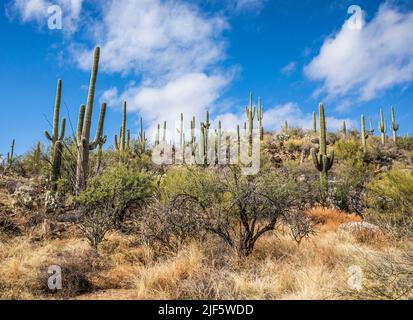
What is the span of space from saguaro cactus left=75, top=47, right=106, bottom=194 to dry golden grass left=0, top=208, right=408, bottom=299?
369 cm

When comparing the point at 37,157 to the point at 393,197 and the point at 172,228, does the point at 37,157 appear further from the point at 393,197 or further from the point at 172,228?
the point at 393,197

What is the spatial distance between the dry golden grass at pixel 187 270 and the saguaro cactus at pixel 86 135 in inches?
145

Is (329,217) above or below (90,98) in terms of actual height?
below

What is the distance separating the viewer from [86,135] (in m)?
12.5

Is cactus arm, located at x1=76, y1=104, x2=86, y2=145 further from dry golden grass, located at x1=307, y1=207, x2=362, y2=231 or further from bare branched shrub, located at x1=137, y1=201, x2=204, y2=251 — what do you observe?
dry golden grass, located at x1=307, y1=207, x2=362, y2=231

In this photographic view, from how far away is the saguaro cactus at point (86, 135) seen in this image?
38.4 ft

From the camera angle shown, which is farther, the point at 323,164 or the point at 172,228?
the point at 323,164

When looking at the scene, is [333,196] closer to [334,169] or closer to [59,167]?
[334,169]

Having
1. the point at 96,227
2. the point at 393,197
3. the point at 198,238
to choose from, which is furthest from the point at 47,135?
the point at 393,197

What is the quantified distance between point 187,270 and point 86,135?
26.1 ft

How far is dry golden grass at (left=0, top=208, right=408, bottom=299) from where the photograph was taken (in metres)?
5.14

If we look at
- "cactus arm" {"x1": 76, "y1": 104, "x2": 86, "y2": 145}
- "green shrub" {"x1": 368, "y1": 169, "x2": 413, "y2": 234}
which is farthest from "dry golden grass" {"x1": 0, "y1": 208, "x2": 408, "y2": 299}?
"cactus arm" {"x1": 76, "y1": 104, "x2": 86, "y2": 145}

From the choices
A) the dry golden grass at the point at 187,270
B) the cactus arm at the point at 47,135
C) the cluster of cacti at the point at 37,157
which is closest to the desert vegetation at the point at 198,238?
the dry golden grass at the point at 187,270

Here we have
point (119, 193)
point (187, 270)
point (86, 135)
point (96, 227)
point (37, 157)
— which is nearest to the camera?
point (187, 270)
